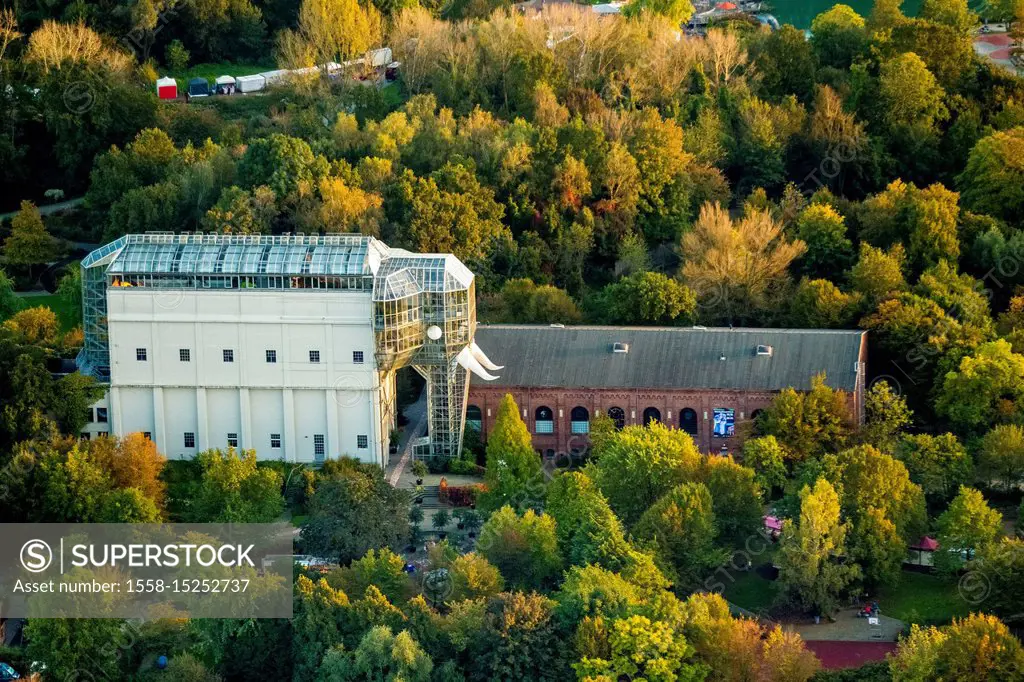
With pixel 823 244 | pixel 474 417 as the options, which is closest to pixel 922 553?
pixel 474 417

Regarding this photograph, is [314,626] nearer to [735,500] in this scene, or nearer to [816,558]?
[735,500]

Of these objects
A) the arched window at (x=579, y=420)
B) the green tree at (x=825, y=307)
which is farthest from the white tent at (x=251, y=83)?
the arched window at (x=579, y=420)

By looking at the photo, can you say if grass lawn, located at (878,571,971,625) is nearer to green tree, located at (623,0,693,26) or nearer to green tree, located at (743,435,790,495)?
green tree, located at (743,435,790,495)

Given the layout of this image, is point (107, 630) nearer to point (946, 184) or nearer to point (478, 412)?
point (478, 412)

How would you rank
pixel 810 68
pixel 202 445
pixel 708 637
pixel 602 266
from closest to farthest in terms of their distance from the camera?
pixel 708 637 < pixel 202 445 < pixel 602 266 < pixel 810 68

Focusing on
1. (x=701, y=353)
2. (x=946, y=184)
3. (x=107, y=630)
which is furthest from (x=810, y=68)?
(x=107, y=630)
